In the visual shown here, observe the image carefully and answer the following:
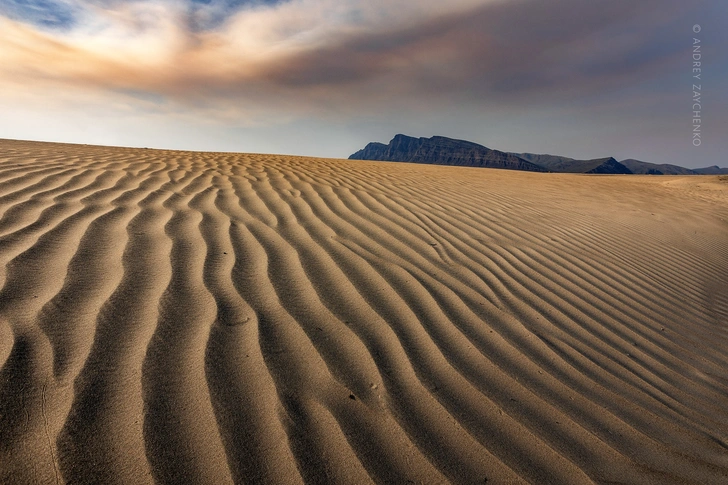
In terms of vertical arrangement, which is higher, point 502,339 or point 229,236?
point 229,236

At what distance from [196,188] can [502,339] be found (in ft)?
11.4

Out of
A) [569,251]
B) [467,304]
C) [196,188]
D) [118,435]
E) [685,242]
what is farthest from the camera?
[685,242]

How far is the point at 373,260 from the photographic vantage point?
2639 mm

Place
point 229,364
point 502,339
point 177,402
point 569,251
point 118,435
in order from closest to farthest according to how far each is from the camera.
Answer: point 118,435 → point 177,402 → point 229,364 → point 502,339 → point 569,251

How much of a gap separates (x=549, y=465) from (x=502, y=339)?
0.72 m

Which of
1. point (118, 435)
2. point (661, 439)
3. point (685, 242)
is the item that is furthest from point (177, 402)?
point (685, 242)

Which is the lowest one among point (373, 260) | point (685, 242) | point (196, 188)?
point (685, 242)

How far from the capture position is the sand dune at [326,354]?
1.18 m

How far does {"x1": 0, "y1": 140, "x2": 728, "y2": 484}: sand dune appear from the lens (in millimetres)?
1179

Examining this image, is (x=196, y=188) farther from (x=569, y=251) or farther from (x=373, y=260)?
(x=569, y=251)

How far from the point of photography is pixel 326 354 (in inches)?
63.9

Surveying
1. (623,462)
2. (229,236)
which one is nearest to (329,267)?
(229,236)

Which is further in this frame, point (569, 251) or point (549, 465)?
point (569, 251)

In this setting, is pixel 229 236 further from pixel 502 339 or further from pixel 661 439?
pixel 661 439
